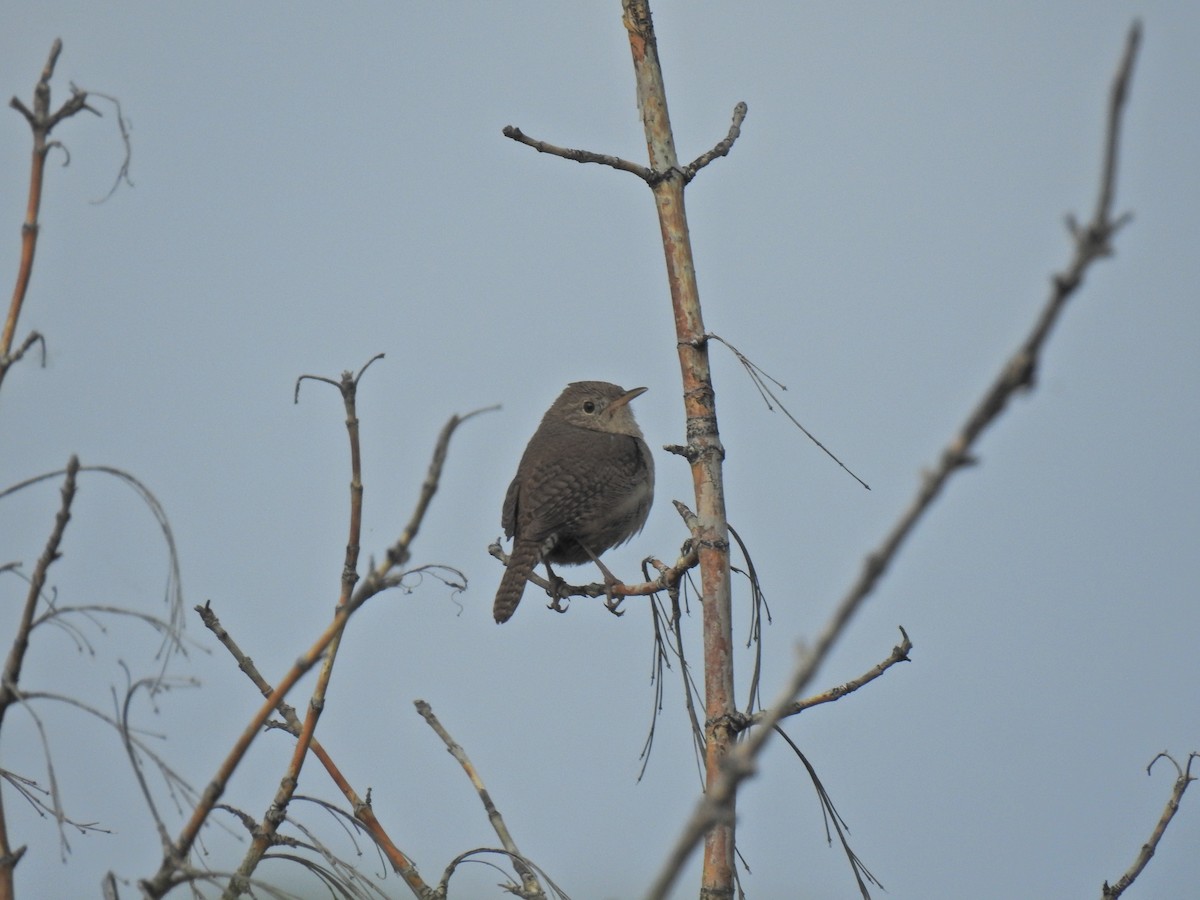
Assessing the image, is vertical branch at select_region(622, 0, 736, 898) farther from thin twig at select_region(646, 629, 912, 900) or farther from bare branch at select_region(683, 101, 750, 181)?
thin twig at select_region(646, 629, 912, 900)

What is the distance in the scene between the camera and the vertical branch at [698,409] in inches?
109

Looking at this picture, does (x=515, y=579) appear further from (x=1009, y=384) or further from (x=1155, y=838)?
(x=1009, y=384)

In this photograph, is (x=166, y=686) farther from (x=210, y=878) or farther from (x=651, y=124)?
(x=651, y=124)

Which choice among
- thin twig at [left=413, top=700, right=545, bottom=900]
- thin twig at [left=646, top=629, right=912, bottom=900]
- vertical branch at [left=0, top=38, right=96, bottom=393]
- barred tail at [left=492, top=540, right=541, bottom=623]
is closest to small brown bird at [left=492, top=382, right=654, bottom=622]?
barred tail at [left=492, top=540, right=541, bottom=623]

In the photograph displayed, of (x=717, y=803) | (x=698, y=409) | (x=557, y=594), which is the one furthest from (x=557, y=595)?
(x=717, y=803)

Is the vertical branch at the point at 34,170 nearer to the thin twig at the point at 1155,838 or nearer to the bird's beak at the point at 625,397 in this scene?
the thin twig at the point at 1155,838

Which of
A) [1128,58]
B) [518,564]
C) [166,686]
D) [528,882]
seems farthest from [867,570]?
[518,564]

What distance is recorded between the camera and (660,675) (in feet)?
11.1

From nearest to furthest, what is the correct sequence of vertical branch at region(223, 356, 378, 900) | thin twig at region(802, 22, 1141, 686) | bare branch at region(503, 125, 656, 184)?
thin twig at region(802, 22, 1141, 686)
vertical branch at region(223, 356, 378, 900)
bare branch at region(503, 125, 656, 184)

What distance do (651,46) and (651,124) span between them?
212 millimetres

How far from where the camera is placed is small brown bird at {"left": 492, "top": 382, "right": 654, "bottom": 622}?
19.0 feet

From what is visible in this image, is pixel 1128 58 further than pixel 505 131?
No

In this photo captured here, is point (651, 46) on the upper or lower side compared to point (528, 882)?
upper

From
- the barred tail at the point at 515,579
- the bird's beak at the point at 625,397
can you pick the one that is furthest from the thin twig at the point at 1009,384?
the bird's beak at the point at 625,397
